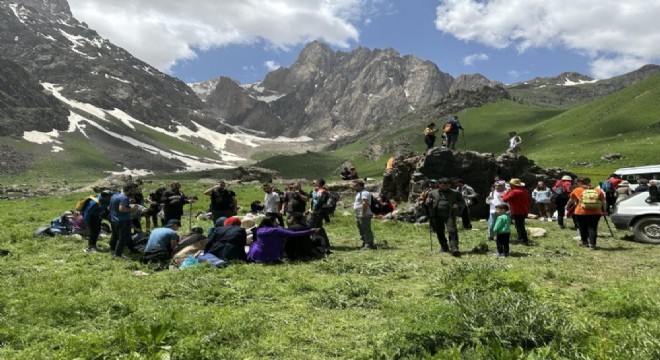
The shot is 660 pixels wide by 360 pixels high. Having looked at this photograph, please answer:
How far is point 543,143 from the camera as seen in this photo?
101 metres

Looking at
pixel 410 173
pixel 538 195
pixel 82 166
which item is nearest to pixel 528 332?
pixel 538 195

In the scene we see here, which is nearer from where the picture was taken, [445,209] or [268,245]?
[268,245]

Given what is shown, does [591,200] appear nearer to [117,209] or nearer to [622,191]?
[622,191]

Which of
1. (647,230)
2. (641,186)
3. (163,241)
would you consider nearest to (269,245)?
(163,241)

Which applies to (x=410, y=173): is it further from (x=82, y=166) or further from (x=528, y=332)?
(x=82, y=166)

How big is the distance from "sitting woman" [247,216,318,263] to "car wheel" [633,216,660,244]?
47.1ft

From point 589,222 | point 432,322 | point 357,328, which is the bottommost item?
point 357,328

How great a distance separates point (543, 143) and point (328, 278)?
10153cm

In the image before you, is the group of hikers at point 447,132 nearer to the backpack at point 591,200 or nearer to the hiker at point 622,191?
the hiker at point 622,191

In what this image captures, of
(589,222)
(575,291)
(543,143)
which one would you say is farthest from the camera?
(543,143)

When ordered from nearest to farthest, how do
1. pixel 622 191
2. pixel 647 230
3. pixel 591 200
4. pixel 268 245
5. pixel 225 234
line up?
pixel 268 245 < pixel 225 234 < pixel 591 200 < pixel 647 230 < pixel 622 191

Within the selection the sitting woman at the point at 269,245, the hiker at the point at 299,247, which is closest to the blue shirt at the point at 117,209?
the sitting woman at the point at 269,245

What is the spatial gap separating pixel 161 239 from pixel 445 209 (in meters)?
10.1

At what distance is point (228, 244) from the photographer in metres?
15.1
